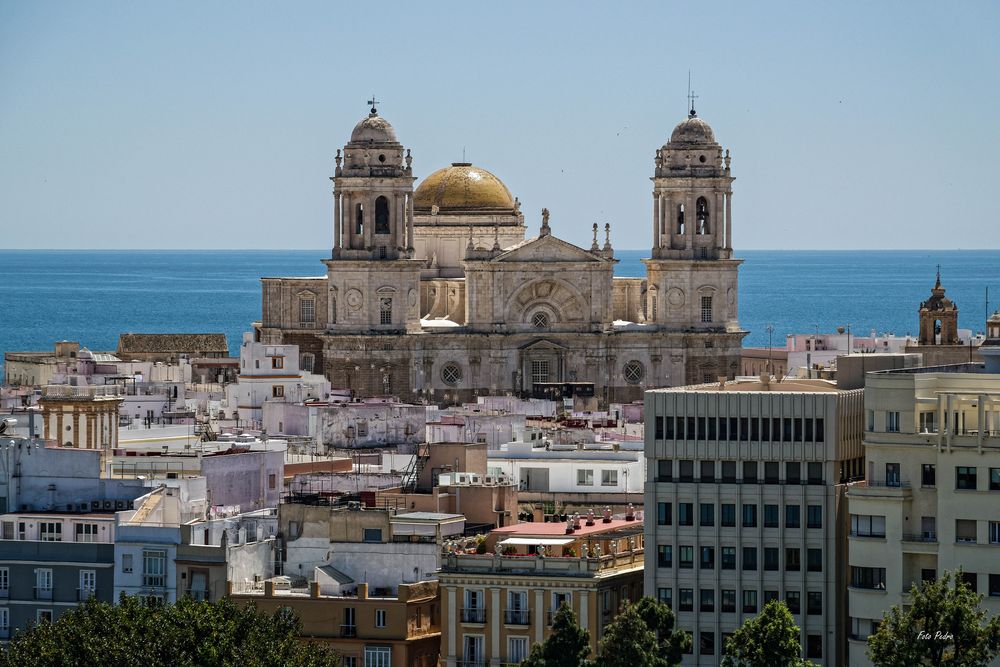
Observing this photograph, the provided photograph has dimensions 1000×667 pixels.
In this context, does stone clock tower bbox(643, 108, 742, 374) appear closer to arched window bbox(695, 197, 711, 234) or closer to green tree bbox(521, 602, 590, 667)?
arched window bbox(695, 197, 711, 234)

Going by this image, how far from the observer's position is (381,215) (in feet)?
398

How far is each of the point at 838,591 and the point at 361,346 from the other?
199 ft

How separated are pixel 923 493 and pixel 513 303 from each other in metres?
63.7

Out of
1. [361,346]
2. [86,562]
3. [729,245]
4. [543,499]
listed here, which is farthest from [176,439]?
[729,245]

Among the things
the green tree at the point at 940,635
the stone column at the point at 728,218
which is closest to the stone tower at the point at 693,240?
the stone column at the point at 728,218

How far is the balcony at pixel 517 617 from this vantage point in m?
61.7

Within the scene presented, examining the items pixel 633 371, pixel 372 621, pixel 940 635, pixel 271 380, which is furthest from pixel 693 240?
pixel 940 635

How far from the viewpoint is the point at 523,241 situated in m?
127

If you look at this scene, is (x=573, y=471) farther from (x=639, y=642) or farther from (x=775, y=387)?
(x=639, y=642)

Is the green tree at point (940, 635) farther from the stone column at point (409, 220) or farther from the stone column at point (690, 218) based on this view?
the stone column at point (690, 218)

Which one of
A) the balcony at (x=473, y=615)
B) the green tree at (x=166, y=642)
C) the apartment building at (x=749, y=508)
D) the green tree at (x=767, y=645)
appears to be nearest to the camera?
the green tree at (x=767, y=645)

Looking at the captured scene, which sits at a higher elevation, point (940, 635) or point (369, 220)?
point (369, 220)

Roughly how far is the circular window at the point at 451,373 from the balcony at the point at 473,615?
192ft

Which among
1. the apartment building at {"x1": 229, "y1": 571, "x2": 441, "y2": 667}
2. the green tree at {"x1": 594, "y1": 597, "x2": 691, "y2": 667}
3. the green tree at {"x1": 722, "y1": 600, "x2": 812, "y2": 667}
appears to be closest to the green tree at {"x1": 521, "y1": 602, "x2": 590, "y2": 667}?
the green tree at {"x1": 594, "y1": 597, "x2": 691, "y2": 667}
